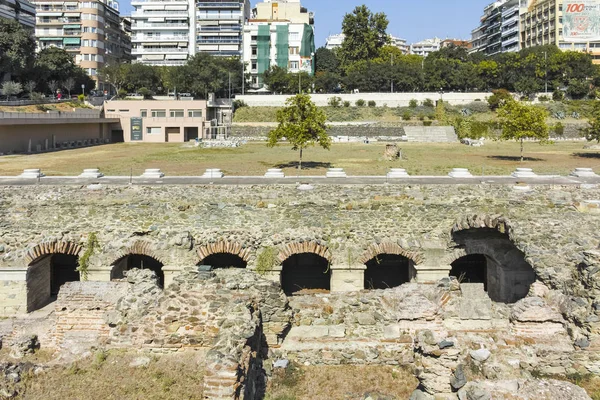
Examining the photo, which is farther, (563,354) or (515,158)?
(515,158)

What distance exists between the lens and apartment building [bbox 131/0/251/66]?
9925cm

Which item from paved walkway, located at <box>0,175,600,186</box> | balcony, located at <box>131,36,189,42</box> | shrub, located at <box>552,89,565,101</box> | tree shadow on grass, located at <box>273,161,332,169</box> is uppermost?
balcony, located at <box>131,36,189,42</box>

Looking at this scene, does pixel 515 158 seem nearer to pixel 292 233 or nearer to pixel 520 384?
pixel 292 233

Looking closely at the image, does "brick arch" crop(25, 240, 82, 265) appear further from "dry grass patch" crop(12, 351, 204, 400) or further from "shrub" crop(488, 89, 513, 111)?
"shrub" crop(488, 89, 513, 111)

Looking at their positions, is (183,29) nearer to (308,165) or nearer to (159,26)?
(159,26)

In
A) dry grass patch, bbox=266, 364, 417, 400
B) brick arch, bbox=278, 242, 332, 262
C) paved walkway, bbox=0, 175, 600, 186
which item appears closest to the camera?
dry grass patch, bbox=266, 364, 417, 400

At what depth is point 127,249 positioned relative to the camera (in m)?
15.9

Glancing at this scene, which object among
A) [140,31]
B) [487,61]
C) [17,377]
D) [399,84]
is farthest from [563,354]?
[140,31]

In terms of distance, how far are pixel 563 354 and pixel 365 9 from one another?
314 ft

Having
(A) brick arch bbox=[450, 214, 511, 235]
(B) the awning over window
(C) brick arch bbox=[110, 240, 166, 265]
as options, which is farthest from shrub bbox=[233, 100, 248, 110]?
(A) brick arch bbox=[450, 214, 511, 235]

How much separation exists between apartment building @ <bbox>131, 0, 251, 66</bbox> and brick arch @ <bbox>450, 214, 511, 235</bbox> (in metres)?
89.1

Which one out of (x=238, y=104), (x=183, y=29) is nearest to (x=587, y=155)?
(x=238, y=104)

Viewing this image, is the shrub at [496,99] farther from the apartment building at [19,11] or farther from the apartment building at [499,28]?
the apartment building at [19,11]

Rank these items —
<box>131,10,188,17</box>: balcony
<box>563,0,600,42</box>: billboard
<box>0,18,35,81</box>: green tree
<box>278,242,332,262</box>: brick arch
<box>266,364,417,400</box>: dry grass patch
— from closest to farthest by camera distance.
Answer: <box>266,364,417,400</box>: dry grass patch, <box>278,242,332,262</box>: brick arch, <box>0,18,35,81</box>: green tree, <box>563,0,600,42</box>: billboard, <box>131,10,188,17</box>: balcony
